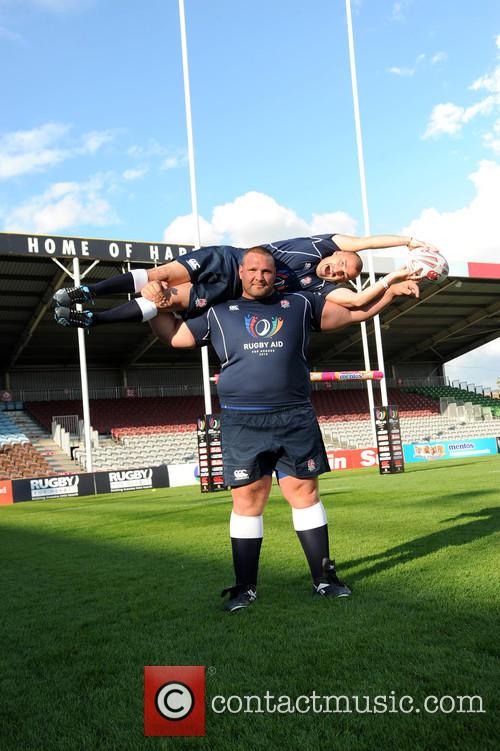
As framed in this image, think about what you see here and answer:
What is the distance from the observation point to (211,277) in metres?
4.50

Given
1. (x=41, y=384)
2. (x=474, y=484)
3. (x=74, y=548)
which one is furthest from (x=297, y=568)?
(x=41, y=384)

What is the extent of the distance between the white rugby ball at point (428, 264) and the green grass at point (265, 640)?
2.01 meters

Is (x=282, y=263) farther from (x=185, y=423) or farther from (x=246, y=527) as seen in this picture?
(x=185, y=423)

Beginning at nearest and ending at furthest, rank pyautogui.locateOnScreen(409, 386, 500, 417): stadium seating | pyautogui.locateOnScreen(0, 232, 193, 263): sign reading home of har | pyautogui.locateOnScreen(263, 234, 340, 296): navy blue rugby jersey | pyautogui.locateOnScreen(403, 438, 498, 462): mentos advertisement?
pyautogui.locateOnScreen(263, 234, 340, 296): navy blue rugby jersey → pyautogui.locateOnScreen(0, 232, 193, 263): sign reading home of har → pyautogui.locateOnScreen(403, 438, 498, 462): mentos advertisement → pyautogui.locateOnScreen(409, 386, 500, 417): stadium seating

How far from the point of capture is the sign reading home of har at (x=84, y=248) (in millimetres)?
21562

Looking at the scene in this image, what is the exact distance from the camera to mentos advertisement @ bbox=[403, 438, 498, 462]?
2734 cm

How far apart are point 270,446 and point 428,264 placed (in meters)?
1.74

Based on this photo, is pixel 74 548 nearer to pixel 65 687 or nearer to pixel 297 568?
pixel 297 568

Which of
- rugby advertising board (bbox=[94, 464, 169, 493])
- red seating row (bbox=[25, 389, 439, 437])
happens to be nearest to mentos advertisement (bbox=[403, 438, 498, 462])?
red seating row (bbox=[25, 389, 439, 437])

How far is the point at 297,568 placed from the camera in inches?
183

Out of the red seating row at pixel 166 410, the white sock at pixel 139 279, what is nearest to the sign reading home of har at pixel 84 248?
the red seating row at pixel 166 410

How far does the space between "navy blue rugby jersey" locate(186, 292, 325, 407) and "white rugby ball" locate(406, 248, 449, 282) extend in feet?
2.69

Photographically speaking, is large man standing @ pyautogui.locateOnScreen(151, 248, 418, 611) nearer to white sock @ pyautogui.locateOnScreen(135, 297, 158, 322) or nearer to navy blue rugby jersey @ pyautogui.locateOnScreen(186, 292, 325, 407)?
navy blue rugby jersey @ pyautogui.locateOnScreen(186, 292, 325, 407)

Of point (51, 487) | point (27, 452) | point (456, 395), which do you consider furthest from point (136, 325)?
point (456, 395)
